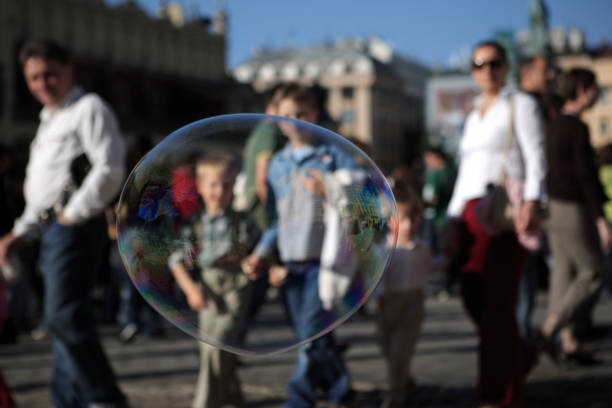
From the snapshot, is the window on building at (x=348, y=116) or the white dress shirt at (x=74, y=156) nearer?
the white dress shirt at (x=74, y=156)

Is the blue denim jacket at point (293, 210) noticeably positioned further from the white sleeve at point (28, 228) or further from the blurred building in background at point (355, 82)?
the blurred building in background at point (355, 82)

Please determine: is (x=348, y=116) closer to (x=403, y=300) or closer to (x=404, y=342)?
(x=403, y=300)

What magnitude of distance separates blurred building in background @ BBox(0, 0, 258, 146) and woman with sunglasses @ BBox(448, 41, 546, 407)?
119ft

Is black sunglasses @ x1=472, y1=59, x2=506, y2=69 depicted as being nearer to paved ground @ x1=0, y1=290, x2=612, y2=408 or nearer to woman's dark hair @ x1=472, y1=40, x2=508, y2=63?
woman's dark hair @ x1=472, y1=40, x2=508, y2=63

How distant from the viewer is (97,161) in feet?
13.9

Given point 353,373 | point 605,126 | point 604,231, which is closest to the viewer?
point 604,231

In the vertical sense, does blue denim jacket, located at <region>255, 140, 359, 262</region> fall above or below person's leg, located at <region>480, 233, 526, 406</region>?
above

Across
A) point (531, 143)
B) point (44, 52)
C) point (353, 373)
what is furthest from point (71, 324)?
point (531, 143)

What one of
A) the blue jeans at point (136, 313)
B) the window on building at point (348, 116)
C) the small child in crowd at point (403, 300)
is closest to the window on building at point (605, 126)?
the window on building at point (348, 116)

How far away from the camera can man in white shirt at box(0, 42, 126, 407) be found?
4105 millimetres

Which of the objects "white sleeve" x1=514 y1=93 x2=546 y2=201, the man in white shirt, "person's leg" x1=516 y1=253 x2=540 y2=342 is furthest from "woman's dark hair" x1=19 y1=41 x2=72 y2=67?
"person's leg" x1=516 y1=253 x2=540 y2=342

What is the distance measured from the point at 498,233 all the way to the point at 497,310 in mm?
360

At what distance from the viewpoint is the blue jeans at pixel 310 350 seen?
3.26m

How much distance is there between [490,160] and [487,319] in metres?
0.75
